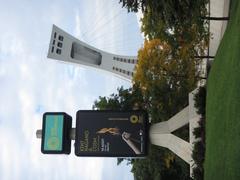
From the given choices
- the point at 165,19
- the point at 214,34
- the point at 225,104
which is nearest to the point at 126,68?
the point at 214,34

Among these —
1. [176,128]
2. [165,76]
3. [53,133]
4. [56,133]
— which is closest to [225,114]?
[176,128]

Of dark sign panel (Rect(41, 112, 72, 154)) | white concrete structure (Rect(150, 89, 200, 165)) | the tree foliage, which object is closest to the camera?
white concrete structure (Rect(150, 89, 200, 165))

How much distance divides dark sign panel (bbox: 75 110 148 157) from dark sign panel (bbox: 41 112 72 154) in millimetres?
815

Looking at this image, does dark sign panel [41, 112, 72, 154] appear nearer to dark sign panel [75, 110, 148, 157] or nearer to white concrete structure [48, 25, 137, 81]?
dark sign panel [75, 110, 148, 157]

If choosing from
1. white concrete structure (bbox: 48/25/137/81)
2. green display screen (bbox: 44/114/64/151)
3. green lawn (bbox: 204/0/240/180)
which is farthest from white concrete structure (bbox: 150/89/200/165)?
white concrete structure (bbox: 48/25/137/81)

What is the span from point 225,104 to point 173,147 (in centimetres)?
908

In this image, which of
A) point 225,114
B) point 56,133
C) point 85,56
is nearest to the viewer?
point 225,114

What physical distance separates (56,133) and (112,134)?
3.19 m

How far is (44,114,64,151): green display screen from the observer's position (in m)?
28.3

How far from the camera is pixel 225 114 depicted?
1845 cm

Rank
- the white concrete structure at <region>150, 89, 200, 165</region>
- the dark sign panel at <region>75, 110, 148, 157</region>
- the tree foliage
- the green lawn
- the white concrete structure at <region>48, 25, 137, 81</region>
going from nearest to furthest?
the green lawn, the white concrete structure at <region>150, 89, 200, 165</region>, the dark sign panel at <region>75, 110, 148, 157</region>, the tree foliage, the white concrete structure at <region>48, 25, 137, 81</region>

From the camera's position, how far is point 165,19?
2902 cm

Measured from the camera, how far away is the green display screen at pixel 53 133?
28.3 meters

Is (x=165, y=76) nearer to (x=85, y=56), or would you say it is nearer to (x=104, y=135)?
(x=104, y=135)
